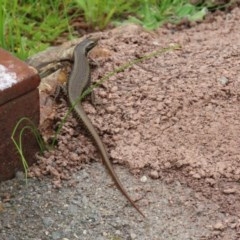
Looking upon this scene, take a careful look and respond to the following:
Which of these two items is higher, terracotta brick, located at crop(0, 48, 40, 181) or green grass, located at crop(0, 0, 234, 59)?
terracotta brick, located at crop(0, 48, 40, 181)

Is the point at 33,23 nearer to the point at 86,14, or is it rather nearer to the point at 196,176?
the point at 86,14

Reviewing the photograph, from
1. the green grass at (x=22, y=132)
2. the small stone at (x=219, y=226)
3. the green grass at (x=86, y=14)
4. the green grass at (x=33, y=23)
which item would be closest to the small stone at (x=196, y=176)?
the small stone at (x=219, y=226)

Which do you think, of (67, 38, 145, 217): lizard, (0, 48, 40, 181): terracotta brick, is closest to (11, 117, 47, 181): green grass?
(0, 48, 40, 181): terracotta brick

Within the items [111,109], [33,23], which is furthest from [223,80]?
[33,23]

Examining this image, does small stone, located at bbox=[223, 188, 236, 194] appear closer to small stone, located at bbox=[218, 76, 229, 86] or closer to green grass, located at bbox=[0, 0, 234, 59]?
small stone, located at bbox=[218, 76, 229, 86]

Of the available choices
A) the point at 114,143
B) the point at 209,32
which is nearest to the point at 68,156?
the point at 114,143

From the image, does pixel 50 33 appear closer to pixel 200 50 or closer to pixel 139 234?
pixel 200 50

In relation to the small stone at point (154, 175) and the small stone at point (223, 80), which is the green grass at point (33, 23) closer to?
the small stone at point (223, 80)
